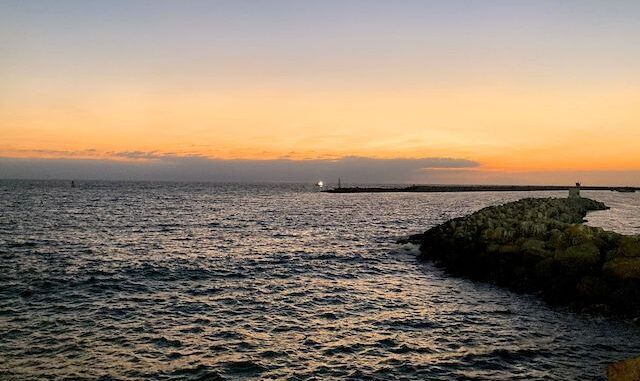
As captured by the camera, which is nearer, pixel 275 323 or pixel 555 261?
pixel 275 323

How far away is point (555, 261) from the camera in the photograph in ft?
66.5

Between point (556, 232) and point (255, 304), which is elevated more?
point (556, 232)

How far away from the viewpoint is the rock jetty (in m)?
17.2

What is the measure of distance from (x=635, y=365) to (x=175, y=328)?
1283 centimetres

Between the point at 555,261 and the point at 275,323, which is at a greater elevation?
the point at 555,261

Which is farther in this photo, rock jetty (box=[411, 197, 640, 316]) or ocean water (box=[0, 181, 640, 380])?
rock jetty (box=[411, 197, 640, 316])

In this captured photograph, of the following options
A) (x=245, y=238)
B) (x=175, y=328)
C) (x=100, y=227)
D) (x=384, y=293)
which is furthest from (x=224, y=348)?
(x=100, y=227)

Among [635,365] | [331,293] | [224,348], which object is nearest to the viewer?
[635,365]

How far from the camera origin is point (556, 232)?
969 inches

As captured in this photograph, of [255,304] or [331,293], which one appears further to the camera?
[331,293]

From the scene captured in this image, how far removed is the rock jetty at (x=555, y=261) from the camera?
17234mm

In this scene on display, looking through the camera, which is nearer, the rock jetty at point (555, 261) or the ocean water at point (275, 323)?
the ocean water at point (275, 323)

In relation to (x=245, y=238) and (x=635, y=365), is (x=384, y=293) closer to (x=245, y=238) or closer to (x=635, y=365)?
(x=635, y=365)

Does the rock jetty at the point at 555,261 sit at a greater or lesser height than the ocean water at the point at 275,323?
greater
